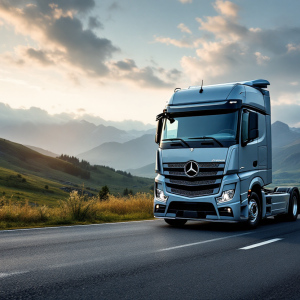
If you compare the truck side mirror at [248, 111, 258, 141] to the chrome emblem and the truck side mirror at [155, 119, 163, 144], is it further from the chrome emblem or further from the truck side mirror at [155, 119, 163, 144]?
the truck side mirror at [155, 119, 163, 144]

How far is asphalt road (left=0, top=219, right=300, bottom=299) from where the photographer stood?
15.0 feet

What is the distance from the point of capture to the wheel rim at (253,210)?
11523 mm

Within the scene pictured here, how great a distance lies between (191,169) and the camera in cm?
1081

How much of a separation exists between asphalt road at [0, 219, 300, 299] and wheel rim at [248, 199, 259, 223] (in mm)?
1430

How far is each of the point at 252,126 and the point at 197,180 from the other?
222cm

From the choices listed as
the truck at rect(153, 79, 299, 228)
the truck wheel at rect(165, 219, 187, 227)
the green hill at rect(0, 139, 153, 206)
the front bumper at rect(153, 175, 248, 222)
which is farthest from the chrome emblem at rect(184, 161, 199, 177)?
the green hill at rect(0, 139, 153, 206)

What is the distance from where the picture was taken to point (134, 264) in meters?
6.16

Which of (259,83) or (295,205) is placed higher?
(259,83)

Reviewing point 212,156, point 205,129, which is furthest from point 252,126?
point 212,156

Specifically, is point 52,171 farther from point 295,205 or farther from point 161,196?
point 161,196

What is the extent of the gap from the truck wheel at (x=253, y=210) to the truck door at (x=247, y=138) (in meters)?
0.92

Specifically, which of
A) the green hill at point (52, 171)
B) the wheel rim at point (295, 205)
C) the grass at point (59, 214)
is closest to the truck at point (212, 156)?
the wheel rim at point (295, 205)

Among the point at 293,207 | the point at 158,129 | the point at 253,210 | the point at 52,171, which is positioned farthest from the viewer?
the point at 52,171

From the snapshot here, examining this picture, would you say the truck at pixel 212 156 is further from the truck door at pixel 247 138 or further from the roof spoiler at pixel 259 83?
the roof spoiler at pixel 259 83
